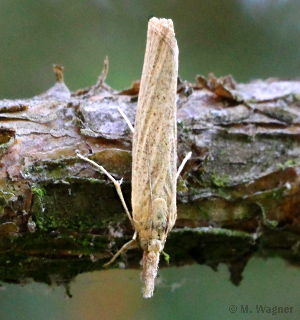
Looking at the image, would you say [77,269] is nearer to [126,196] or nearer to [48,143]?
[126,196]

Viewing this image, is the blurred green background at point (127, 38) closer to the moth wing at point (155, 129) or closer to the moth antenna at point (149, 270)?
the moth wing at point (155, 129)

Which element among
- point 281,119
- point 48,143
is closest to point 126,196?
point 48,143

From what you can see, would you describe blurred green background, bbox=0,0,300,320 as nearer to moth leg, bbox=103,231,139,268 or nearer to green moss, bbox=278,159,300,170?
moth leg, bbox=103,231,139,268

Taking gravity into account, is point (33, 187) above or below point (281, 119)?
below

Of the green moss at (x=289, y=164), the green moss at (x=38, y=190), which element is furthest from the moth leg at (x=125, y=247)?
the green moss at (x=289, y=164)

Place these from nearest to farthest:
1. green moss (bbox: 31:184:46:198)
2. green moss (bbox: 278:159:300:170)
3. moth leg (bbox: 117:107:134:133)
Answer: green moss (bbox: 31:184:46:198) → moth leg (bbox: 117:107:134:133) → green moss (bbox: 278:159:300:170)

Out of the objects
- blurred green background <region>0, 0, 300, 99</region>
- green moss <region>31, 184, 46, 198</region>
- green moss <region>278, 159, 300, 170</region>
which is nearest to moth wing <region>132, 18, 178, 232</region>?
green moss <region>31, 184, 46, 198</region>

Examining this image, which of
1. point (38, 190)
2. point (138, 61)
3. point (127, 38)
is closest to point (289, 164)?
point (38, 190)
